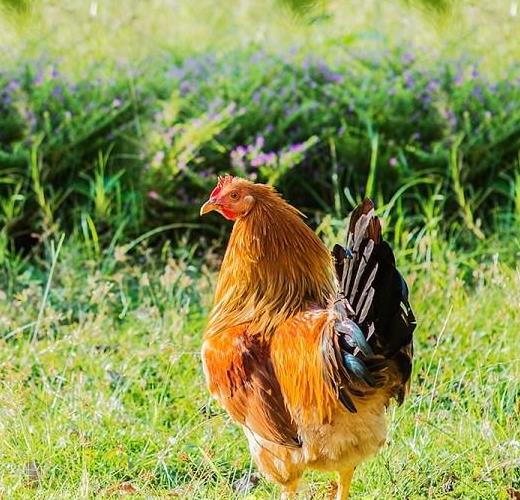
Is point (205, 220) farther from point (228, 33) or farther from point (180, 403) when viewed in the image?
point (228, 33)

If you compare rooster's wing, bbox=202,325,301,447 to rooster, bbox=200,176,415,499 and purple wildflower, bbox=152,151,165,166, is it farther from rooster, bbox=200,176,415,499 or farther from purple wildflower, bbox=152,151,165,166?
purple wildflower, bbox=152,151,165,166

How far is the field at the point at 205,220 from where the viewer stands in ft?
11.9

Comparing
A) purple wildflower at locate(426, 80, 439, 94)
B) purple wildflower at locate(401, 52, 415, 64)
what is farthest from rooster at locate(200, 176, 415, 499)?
purple wildflower at locate(401, 52, 415, 64)

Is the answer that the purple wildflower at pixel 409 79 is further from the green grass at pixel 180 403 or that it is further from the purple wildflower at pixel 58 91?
the purple wildflower at pixel 58 91

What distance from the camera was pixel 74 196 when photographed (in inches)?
230

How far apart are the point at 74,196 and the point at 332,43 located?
76.3 inches

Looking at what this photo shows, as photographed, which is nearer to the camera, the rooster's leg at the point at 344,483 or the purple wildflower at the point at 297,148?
the rooster's leg at the point at 344,483

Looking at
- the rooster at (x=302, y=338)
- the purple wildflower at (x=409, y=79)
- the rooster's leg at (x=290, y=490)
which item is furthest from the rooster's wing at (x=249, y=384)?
the purple wildflower at (x=409, y=79)

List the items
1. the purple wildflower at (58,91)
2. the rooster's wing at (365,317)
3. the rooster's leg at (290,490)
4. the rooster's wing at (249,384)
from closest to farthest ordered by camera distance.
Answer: the rooster's wing at (365,317)
the rooster's wing at (249,384)
the rooster's leg at (290,490)
the purple wildflower at (58,91)

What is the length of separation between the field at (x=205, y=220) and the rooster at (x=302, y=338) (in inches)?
13.9

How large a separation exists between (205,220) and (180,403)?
5.99ft

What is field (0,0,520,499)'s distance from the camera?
3.63 metres

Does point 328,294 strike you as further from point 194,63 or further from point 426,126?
point 194,63

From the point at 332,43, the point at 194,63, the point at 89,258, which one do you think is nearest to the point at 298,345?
the point at 89,258
